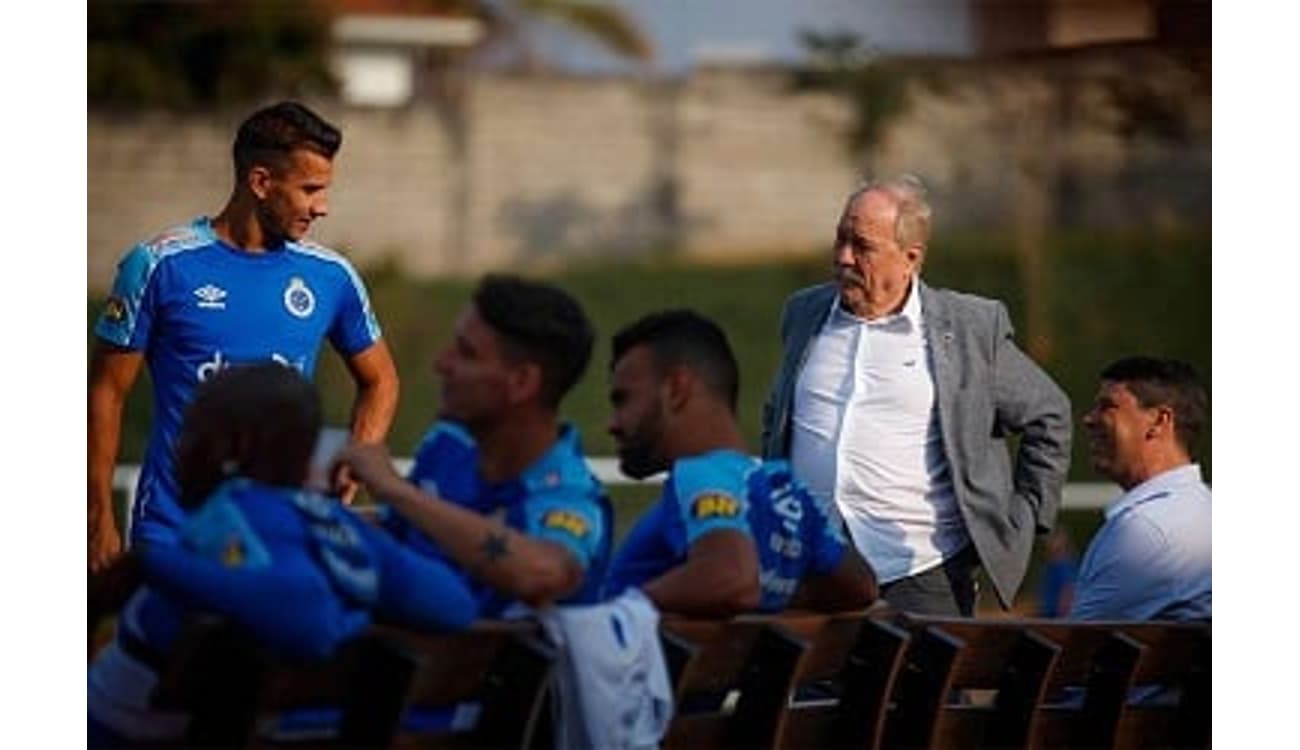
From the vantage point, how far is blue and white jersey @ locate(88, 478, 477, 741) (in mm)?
2797

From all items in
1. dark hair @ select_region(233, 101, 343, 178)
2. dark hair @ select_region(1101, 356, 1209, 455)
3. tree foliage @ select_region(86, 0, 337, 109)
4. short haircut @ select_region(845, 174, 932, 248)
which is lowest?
dark hair @ select_region(1101, 356, 1209, 455)

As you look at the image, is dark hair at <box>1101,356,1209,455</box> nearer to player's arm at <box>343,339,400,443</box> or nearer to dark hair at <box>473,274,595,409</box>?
player's arm at <box>343,339,400,443</box>

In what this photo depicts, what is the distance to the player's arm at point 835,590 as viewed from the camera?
344 centimetres

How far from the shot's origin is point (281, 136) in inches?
141

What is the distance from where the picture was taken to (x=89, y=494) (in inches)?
138

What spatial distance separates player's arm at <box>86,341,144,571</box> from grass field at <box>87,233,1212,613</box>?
25.4 feet

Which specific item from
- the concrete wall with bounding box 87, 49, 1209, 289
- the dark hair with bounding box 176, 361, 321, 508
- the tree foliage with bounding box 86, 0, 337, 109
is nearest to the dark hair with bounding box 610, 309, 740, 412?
the dark hair with bounding box 176, 361, 321, 508

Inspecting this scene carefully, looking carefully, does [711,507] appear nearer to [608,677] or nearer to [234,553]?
[608,677]

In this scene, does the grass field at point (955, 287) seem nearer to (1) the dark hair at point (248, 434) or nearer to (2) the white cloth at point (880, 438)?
(2) the white cloth at point (880, 438)

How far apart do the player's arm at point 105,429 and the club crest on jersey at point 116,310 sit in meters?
0.03

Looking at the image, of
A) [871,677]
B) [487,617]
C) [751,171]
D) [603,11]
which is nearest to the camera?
[487,617]
